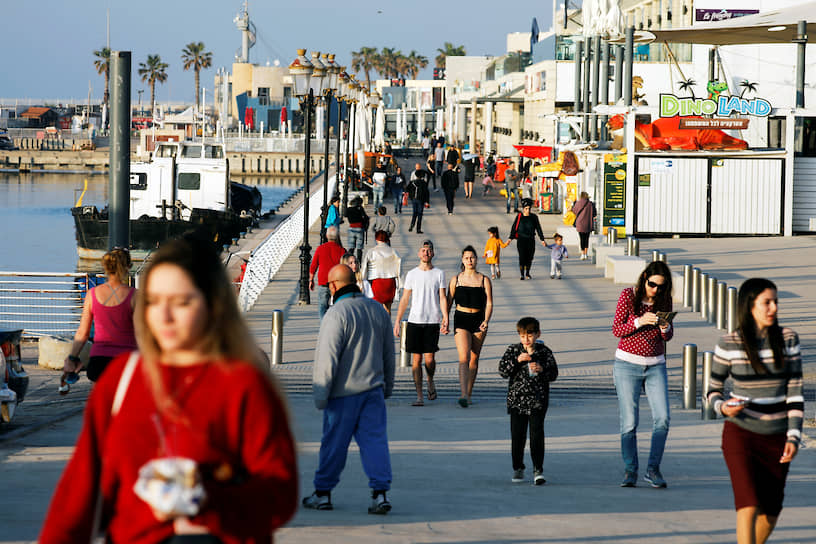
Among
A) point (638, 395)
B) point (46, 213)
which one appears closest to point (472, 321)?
point (638, 395)

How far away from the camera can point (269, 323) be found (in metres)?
17.5

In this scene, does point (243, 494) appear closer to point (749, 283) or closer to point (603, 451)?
point (749, 283)

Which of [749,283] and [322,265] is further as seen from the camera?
[322,265]

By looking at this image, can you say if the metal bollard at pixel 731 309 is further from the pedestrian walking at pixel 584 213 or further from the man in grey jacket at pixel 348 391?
the man in grey jacket at pixel 348 391

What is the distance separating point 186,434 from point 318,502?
4448 millimetres

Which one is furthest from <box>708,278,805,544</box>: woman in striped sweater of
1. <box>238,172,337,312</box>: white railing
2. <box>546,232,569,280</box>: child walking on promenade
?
<box>546,232,569,280</box>: child walking on promenade

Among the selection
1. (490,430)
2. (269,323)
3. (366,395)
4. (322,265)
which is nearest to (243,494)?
(366,395)

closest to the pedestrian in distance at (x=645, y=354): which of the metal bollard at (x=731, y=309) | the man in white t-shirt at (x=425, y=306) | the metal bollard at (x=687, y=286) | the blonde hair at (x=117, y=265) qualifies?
the blonde hair at (x=117, y=265)

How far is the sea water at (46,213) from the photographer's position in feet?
147

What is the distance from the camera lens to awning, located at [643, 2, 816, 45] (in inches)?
1078

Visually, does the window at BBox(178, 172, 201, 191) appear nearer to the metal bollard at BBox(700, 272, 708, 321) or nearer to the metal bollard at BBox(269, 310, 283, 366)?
the metal bollard at BBox(700, 272, 708, 321)

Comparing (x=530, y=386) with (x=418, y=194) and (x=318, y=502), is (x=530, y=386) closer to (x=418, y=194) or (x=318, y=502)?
(x=318, y=502)

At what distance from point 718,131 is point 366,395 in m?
24.6

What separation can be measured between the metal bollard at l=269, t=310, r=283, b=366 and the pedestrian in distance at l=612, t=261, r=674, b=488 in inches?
265
